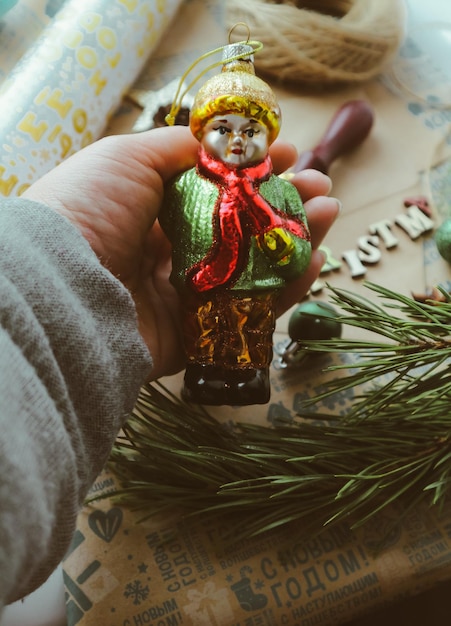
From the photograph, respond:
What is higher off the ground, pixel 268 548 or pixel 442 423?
pixel 442 423

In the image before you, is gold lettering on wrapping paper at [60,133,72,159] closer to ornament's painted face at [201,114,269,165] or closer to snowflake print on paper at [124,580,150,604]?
ornament's painted face at [201,114,269,165]

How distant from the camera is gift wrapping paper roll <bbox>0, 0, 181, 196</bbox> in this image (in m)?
0.76

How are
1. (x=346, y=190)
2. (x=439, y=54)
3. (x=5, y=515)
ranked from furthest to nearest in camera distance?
(x=439, y=54)
(x=346, y=190)
(x=5, y=515)

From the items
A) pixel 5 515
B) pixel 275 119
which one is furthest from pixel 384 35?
pixel 5 515

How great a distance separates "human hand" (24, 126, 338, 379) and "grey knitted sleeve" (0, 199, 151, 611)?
0.10m

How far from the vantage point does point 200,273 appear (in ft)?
1.85

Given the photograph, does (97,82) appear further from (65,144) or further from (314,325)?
(314,325)

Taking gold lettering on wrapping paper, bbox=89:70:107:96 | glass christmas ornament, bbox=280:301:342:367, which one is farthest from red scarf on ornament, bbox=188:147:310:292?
gold lettering on wrapping paper, bbox=89:70:107:96

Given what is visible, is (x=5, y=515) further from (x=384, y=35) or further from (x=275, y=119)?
(x=384, y=35)

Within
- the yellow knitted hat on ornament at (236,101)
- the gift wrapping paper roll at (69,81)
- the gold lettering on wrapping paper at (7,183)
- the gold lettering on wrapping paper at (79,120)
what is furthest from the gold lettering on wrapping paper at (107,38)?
the yellow knitted hat on ornament at (236,101)

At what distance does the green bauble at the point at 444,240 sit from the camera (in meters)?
0.74

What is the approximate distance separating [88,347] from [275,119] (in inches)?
10.4

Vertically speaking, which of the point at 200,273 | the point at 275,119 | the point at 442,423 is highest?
the point at 275,119

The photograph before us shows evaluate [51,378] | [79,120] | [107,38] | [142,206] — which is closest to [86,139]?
[79,120]
